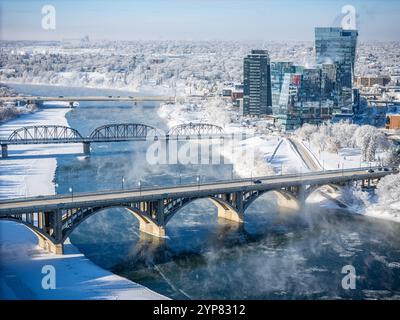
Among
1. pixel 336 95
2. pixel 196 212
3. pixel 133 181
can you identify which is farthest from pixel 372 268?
pixel 336 95

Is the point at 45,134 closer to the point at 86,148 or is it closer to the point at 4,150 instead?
the point at 86,148

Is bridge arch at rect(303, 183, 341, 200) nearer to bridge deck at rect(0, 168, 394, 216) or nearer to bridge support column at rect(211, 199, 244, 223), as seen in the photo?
bridge deck at rect(0, 168, 394, 216)

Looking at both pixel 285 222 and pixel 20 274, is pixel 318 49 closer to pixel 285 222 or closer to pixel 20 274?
pixel 285 222

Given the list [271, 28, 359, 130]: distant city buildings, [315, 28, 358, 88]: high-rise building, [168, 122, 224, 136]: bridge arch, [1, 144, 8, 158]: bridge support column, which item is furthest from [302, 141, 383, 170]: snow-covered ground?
[315, 28, 358, 88]: high-rise building

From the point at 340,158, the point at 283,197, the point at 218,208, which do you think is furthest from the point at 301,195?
the point at 340,158

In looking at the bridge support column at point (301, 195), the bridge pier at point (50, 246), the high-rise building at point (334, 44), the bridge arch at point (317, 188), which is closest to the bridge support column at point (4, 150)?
the bridge pier at point (50, 246)
